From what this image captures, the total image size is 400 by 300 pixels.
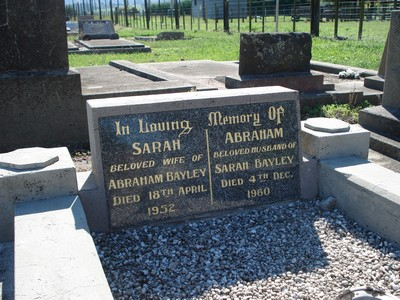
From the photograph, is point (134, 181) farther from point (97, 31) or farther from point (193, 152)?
point (97, 31)

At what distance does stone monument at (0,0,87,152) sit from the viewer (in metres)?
5.77

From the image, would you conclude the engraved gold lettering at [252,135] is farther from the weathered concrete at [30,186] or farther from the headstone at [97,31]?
the headstone at [97,31]

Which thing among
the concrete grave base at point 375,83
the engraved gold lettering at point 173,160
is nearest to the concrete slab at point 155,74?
the concrete grave base at point 375,83

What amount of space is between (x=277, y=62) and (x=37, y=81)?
4012 mm

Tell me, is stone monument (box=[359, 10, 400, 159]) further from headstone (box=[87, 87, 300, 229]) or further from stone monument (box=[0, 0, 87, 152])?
stone monument (box=[0, 0, 87, 152])

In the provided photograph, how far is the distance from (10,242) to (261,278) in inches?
73.5

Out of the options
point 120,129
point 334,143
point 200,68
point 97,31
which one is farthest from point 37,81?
point 97,31

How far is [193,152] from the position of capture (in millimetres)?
3891

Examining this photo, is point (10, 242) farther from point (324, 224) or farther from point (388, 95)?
point (388, 95)

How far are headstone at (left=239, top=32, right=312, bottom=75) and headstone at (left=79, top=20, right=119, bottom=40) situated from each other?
15993 millimetres

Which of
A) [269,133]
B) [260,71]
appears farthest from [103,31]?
[269,133]

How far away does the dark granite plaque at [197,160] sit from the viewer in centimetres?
372

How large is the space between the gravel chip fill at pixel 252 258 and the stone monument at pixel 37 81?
2717 millimetres

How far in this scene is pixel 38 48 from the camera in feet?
19.5
